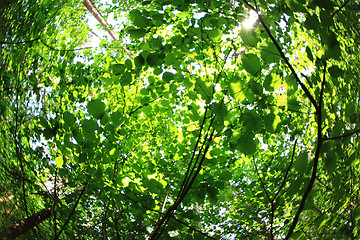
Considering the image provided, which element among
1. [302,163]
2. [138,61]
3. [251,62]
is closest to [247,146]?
[302,163]

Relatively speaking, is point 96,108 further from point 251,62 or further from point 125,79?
point 251,62

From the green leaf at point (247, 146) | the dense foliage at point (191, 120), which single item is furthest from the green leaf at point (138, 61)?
the green leaf at point (247, 146)

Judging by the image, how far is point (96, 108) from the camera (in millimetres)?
1033

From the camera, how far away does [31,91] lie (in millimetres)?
1946

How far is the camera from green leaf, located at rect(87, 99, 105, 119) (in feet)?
3.37

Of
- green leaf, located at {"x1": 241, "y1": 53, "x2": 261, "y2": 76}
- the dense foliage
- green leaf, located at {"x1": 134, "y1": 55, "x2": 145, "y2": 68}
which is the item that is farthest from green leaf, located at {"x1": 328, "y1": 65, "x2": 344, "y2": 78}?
green leaf, located at {"x1": 134, "y1": 55, "x2": 145, "y2": 68}

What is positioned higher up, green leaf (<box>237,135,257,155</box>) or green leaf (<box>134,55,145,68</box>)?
green leaf (<box>134,55,145,68</box>)

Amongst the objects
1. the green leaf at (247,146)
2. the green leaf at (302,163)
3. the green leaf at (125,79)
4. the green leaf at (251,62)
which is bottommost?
the green leaf at (302,163)

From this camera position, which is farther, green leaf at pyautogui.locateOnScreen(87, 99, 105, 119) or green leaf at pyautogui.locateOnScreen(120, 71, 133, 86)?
green leaf at pyautogui.locateOnScreen(120, 71, 133, 86)

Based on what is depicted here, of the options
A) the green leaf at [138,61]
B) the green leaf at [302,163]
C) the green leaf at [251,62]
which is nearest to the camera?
the green leaf at [302,163]

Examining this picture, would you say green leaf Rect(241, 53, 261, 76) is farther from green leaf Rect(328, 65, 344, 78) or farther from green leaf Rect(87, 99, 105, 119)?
green leaf Rect(87, 99, 105, 119)

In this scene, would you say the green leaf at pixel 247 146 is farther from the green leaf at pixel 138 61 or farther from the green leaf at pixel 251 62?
the green leaf at pixel 138 61

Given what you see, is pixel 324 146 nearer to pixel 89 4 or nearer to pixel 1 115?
pixel 1 115

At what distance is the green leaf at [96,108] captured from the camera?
103 cm
